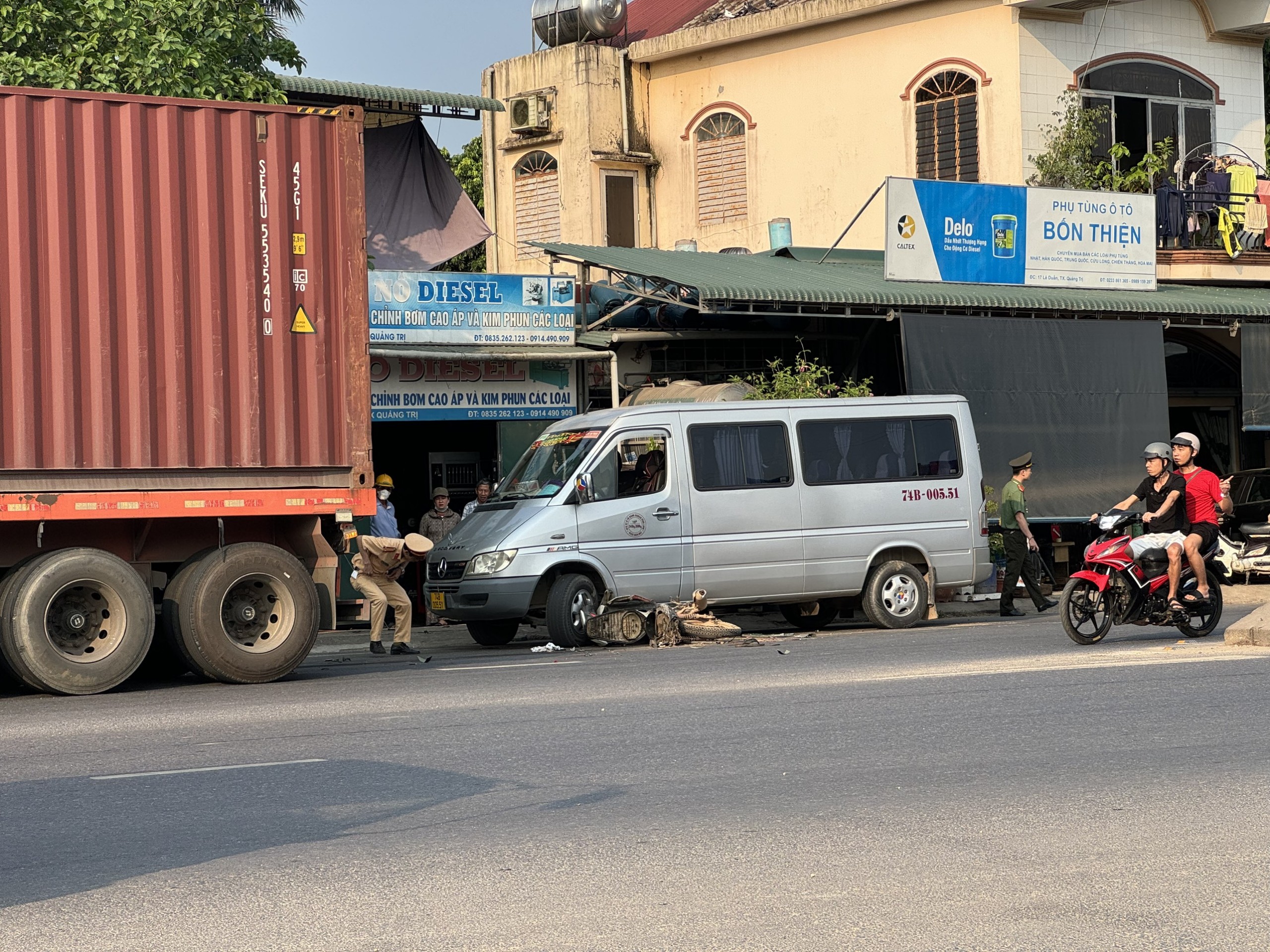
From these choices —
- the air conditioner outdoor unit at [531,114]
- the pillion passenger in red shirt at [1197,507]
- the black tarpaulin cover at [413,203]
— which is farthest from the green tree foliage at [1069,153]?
the pillion passenger in red shirt at [1197,507]

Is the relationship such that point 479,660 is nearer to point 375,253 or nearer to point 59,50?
point 59,50

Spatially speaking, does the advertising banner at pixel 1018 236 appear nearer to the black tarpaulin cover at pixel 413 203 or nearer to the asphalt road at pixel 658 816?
the black tarpaulin cover at pixel 413 203

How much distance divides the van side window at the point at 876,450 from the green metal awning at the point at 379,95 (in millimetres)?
9091

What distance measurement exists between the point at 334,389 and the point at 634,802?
6609mm

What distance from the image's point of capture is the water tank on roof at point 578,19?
94.1 ft

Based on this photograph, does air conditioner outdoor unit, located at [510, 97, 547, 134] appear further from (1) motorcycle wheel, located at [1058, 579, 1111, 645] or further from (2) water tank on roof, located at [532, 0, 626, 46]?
(1) motorcycle wheel, located at [1058, 579, 1111, 645]

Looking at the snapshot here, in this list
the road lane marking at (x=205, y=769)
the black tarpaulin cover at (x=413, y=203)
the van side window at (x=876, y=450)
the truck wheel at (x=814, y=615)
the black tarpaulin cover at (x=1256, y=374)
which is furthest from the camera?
the black tarpaulin cover at (x=413, y=203)

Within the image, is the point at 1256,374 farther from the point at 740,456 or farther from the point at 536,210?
the point at 536,210

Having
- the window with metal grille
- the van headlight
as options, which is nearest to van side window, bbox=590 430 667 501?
the van headlight

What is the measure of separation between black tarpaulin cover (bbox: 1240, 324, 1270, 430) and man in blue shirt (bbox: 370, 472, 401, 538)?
1280 centimetres

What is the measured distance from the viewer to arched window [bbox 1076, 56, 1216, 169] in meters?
25.6

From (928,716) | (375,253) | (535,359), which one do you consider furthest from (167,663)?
(375,253)

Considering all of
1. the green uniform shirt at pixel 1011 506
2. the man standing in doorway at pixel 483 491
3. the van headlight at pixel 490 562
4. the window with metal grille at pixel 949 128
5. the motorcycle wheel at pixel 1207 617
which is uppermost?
the window with metal grille at pixel 949 128

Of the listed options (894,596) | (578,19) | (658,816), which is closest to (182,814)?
(658,816)
